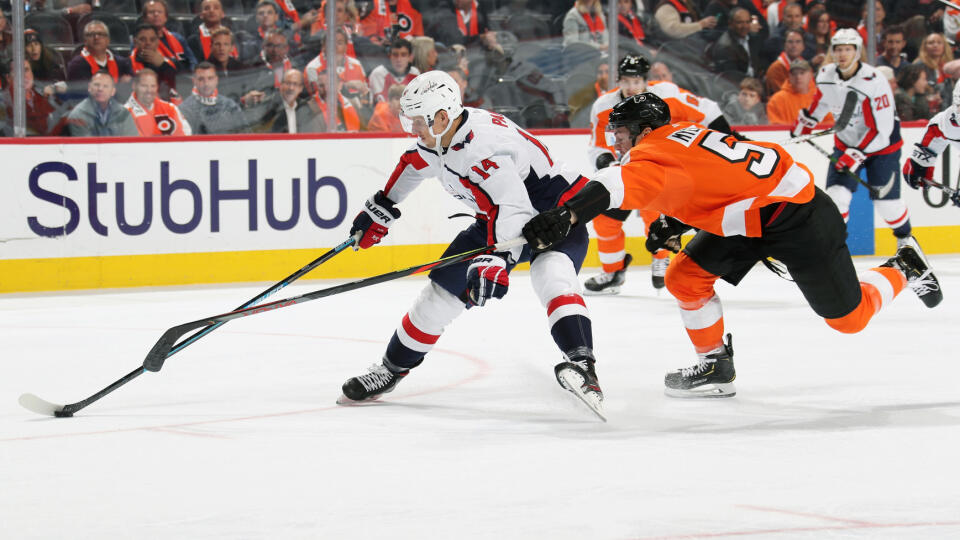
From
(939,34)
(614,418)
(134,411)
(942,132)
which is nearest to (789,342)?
(614,418)

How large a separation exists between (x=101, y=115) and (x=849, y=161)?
4365 millimetres

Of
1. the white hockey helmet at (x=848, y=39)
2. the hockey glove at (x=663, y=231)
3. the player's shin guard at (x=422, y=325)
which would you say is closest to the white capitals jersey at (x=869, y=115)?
the white hockey helmet at (x=848, y=39)

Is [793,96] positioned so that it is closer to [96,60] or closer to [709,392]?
[96,60]

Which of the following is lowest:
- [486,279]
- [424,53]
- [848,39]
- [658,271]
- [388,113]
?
[658,271]

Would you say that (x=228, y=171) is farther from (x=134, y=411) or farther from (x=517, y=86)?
(x=134, y=411)

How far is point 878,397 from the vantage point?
403 centimetres

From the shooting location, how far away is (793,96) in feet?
30.3

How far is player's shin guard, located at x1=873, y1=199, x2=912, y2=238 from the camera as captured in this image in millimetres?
7625

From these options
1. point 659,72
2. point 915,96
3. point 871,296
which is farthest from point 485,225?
point 915,96

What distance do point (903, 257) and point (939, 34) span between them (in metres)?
5.78

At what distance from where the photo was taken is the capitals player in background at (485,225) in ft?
12.1

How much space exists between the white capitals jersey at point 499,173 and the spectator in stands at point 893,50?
606cm

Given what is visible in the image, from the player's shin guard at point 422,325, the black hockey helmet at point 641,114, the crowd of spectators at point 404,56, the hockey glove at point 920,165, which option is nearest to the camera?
the black hockey helmet at point 641,114

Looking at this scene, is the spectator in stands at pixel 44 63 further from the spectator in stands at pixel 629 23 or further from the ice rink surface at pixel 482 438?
the spectator in stands at pixel 629 23
